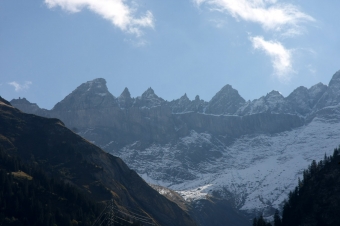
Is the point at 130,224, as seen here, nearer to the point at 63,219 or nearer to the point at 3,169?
the point at 63,219

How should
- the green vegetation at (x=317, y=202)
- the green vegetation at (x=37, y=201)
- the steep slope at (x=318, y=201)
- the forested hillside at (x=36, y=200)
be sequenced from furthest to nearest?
the steep slope at (x=318, y=201)
the green vegetation at (x=317, y=202)
the forested hillside at (x=36, y=200)
the green vegetation at (x=37, y=201)

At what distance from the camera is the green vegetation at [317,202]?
161 meters

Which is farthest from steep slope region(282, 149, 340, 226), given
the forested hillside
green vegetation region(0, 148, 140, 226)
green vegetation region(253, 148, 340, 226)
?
the forested hillside

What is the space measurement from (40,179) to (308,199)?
7826cm

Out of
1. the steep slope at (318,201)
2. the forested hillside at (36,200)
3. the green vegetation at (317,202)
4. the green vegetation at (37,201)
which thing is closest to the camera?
the green vegetation at (37,201)

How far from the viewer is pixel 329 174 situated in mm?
180750

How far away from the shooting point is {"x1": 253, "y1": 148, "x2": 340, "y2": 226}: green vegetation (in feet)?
527

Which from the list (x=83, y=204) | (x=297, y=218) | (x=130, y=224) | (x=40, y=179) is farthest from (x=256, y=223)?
(x=40, y=179)

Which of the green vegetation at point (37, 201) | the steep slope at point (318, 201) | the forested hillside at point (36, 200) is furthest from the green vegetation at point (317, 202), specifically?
the forested hillside at point (36, 200)

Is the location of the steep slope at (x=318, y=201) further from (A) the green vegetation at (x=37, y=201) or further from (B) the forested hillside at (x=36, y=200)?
(B) the forested hillside at (x=36, y=200)

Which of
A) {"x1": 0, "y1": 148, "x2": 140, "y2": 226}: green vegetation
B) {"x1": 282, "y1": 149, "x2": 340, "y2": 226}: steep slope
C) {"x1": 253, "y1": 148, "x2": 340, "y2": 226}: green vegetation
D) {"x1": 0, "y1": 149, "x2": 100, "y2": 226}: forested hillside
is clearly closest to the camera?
{"x1": 0, "y1": 148, "x2": 140, "y2": 226}: green vegetation

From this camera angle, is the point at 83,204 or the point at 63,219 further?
the point at 83,204

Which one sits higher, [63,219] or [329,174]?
[329,174]

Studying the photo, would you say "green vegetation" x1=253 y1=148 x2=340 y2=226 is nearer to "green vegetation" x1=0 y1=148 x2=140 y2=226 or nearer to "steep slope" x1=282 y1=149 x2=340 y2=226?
"steep slope" x1=282 y1=149 x2=340 y2=226
